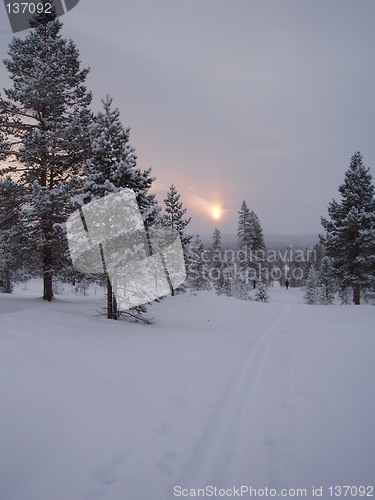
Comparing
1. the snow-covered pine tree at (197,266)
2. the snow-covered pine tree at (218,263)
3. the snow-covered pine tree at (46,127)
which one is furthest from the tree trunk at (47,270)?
the snow-covered pine tree at (218,263)

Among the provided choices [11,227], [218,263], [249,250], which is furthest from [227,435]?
[218,263]

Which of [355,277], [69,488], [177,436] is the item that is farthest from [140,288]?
[355,277]

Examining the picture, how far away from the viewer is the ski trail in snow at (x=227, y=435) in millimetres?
3473

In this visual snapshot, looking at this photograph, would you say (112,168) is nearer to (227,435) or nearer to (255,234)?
(227,435)

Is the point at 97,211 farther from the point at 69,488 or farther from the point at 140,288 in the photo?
the point at 69,488

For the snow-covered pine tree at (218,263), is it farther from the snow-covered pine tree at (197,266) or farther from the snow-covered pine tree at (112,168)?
the snow-covered pine tree at (112,168)

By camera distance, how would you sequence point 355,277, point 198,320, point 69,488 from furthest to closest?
point 355,277 → point 198,320 → point 69,488

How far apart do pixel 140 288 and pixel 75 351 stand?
15.9 ft


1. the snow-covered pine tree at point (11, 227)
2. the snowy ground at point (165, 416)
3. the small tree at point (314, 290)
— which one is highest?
the snow-covered pine tree at point (11, 227)

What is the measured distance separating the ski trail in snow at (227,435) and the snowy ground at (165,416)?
0.06 ft

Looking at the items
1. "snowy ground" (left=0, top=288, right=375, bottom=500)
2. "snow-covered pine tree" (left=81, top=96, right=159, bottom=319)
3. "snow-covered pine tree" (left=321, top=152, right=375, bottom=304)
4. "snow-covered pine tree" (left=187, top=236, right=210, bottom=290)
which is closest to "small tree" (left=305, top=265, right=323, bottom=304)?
"snow-covered pine tree" (left=187, top=236, right=210, bottom=290)

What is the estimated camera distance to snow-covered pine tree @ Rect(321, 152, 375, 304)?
2081 centimetres

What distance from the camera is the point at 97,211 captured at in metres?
10.1

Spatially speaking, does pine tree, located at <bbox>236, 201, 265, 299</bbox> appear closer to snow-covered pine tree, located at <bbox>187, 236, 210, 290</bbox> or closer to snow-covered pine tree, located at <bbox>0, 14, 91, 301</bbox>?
snow-covered pine tree, located at <bbox>187, 236, 210, 290</bbox>
